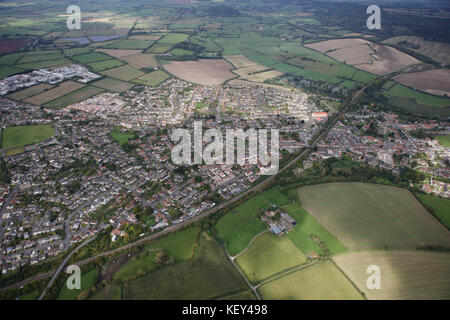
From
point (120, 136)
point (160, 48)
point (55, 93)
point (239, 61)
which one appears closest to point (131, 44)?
point (160, 48)

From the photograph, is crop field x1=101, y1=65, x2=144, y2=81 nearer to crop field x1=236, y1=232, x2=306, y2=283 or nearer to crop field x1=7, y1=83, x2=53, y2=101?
crop field x1=7, y1=83, x2=53, y2=101

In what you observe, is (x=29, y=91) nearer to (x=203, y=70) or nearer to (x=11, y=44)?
(x=203, y=70)

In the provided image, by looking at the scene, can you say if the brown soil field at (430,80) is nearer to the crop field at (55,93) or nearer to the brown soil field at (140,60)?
the brown soil field at (140,60)

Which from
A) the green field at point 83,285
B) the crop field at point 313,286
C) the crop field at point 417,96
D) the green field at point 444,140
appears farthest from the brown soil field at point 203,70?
the crop field at point 313,286

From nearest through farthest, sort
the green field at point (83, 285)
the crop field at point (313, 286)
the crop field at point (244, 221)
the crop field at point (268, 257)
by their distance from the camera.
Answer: the green field at point (83, 285), the crop field at point (313, 286), the crop field at point (268, 257), the crop field at point (244, 221)

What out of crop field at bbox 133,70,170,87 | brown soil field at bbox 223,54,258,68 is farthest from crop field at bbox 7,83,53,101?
brown soil field at bbox 223,54,258,68

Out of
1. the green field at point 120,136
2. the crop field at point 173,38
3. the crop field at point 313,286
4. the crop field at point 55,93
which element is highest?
the crop field at point 173,38
